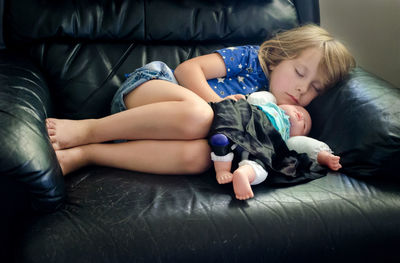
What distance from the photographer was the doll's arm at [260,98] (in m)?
1.42

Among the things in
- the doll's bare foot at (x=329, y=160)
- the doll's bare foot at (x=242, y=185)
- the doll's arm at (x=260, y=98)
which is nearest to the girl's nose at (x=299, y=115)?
the doll's arm at (x=260, y=98)

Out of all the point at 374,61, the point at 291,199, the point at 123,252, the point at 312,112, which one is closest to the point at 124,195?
the point at 123,252

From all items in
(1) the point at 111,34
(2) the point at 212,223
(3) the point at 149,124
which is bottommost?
(2) the point at 212,223

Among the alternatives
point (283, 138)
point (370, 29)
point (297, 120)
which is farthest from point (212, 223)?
point (370, 29)

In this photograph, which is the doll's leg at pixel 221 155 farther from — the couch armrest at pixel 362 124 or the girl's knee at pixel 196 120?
the couch armrest at pixel 362 124


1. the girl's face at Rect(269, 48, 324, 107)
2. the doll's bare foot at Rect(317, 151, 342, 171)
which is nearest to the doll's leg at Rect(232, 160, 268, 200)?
the doll's bare foot at Rect(317, 151, 342, 171)

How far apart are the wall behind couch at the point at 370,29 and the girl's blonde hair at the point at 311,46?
54 cm

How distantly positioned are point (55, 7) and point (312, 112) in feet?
3.63

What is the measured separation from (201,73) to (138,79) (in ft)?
0.80

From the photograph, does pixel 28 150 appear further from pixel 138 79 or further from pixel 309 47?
pixel 309 47

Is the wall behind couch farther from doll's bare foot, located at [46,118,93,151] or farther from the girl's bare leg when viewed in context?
doll's bare foot, located at [46,118,93,151]

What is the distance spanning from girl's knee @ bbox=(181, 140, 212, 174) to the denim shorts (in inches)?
13.4

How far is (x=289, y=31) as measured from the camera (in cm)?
160

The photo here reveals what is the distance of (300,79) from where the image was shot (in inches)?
57.9
